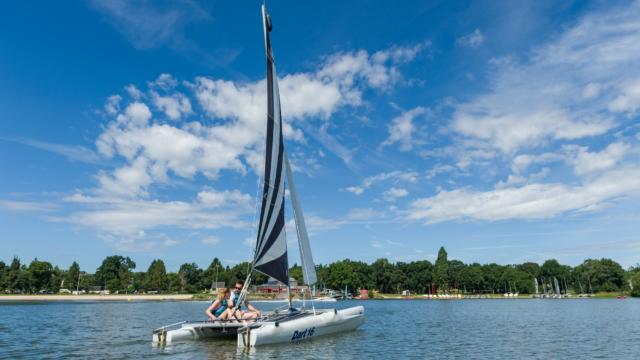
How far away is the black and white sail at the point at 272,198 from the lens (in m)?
23.9

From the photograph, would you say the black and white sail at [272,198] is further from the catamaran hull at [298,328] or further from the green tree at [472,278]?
the green tree at [472,278]

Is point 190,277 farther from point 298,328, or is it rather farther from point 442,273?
point 298,328

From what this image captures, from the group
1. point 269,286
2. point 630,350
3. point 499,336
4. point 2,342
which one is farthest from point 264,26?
point 269,286

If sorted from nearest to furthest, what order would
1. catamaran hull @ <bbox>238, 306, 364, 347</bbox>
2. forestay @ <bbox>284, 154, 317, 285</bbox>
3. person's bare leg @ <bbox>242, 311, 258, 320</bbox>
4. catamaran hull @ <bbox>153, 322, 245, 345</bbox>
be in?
1. catamaran hull @ <bbox>238, 306, 364, 347</bbox>
2. catamaran hull @ <bbox>153, 322, 245, 345</bbox>
3. person's bare leg @ <bbox>242, 311, 258, 320</bbox>
4. forestay @ <bbox>284, 154, 317, 285</bbox>

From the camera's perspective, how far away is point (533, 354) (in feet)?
72.4

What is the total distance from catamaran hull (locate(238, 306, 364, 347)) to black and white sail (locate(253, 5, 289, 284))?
9.38 ft

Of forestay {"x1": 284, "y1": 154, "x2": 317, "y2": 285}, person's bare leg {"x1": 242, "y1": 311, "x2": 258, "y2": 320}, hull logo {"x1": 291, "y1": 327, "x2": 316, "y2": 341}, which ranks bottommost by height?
hull logo {"x1": 291, "y1": 327, "x2": 316, "y2": 341}

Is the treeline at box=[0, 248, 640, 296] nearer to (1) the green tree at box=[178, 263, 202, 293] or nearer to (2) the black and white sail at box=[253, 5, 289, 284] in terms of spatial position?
(1) the green tree at box=[178, 263, 202, 293]

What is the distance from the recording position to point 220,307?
23266 millimetres

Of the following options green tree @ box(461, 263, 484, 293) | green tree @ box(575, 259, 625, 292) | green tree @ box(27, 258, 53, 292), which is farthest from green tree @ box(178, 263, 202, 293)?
green tree @ box(575, 259, 625, 292)

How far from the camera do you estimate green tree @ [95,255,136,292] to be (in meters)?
159

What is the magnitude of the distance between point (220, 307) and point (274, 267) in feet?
11.2

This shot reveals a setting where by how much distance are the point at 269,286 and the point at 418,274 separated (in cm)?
5540

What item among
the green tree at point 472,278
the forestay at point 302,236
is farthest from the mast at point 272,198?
the green tree at point 472,278
